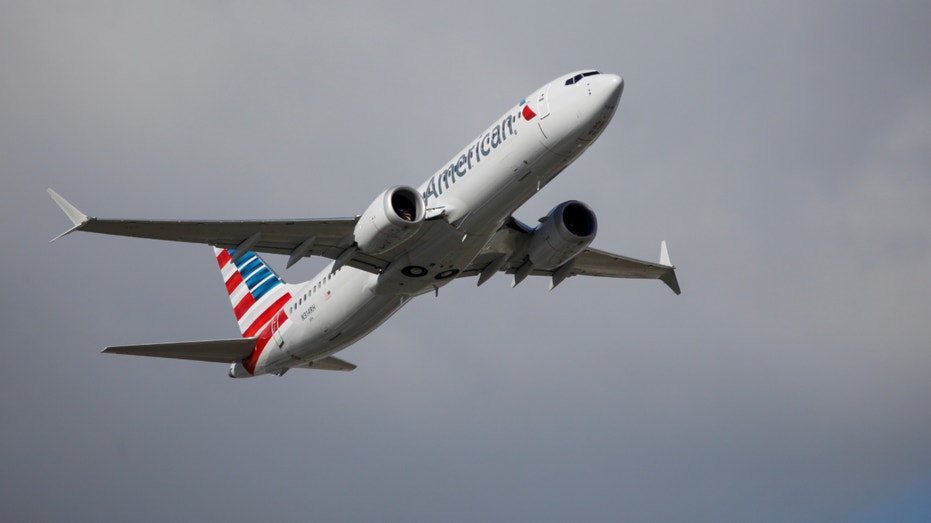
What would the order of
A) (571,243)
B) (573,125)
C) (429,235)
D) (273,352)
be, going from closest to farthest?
(573,125) → (429,235) → (571,243) → (273,352)

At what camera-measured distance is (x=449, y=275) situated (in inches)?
1706

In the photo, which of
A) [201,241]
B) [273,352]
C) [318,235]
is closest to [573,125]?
[318,235]

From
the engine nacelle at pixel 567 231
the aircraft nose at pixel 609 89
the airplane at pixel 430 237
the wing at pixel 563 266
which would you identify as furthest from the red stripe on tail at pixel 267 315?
the aircraft nose at pixel 609 89

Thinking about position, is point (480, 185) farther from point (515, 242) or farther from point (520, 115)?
point (515, 242)

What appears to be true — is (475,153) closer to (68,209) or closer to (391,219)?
(391,219)

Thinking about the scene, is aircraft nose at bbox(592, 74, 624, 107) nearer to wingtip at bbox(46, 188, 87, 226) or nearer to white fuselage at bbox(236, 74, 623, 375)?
white fuselage at bbox(236, 74, 623, 375)

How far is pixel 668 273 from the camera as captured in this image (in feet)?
165

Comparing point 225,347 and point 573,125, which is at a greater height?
point 573,125

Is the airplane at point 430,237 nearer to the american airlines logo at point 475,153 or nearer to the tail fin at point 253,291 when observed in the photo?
the american airlines logo at point 475,153

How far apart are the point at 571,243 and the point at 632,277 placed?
8.41 m

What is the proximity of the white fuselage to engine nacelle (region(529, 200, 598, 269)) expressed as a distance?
3897 millimetres

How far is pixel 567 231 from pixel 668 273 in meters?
7.98

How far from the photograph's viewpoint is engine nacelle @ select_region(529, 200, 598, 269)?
44.2m

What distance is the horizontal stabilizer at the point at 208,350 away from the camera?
48.1 meters
